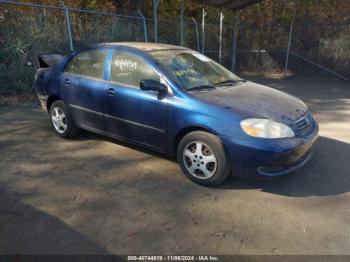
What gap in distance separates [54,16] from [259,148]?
26.8ft

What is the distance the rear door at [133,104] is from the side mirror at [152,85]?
126 mm

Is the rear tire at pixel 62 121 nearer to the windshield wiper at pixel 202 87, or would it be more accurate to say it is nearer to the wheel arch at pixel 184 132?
the wheel arch at pixel 184 132

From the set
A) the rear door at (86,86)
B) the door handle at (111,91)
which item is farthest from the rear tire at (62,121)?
the door handle at (111,91)

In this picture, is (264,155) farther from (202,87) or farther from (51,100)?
(51,100)

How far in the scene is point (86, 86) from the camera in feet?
16.2

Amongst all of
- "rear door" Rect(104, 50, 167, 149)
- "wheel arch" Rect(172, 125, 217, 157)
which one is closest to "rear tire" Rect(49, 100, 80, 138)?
"rear door" Rect(104, 50, 167, 149)

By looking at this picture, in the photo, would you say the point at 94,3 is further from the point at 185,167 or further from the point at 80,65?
the point at 185,167

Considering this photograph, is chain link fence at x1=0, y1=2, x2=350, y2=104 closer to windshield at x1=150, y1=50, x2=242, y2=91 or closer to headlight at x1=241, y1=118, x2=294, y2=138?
windshield at x1=150, y1=50, x2=242, y2=91

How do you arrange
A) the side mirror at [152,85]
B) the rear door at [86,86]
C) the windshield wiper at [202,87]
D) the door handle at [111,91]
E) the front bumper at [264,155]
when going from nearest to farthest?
the front bumper at [264,155]
the side mirror at [152,85]
the windshield wiper at [202,87]
the door handle at [111,91]
the rear door at [86,86]

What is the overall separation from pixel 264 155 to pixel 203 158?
70 cm

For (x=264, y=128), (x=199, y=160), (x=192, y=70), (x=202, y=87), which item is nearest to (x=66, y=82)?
(x=192, y=70)

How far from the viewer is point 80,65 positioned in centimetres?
520

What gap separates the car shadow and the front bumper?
0.94ft

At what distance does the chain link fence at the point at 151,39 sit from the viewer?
28.8 ft
